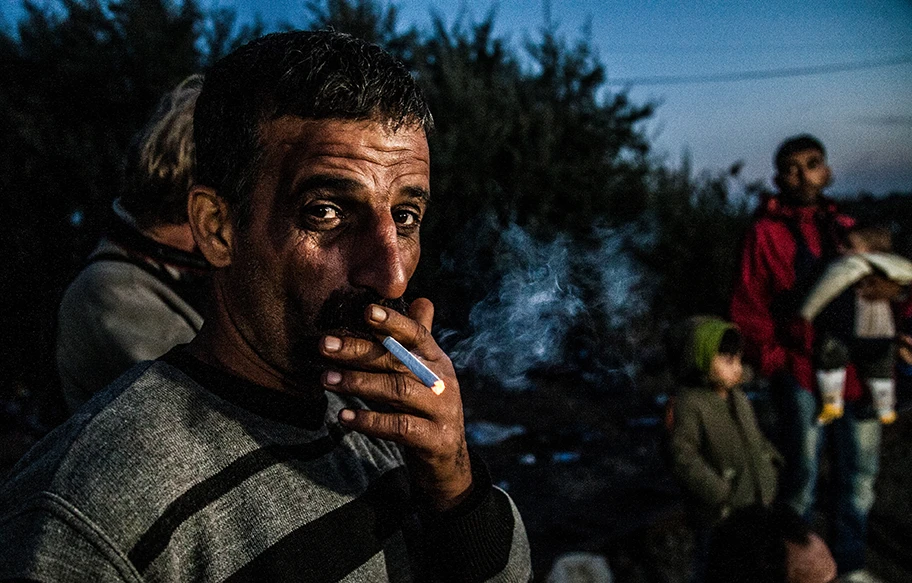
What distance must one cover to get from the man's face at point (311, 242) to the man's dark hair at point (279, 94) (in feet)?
0.11

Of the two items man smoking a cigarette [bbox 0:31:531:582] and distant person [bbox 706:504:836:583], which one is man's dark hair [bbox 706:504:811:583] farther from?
man smoking a cigarette [bbox 0:31:531:582]

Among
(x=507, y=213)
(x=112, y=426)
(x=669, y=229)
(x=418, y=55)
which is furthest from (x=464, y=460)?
(x=669, y=229)

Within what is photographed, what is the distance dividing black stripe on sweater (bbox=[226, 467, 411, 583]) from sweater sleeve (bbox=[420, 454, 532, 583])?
0.11m

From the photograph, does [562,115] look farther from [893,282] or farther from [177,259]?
[177,259]

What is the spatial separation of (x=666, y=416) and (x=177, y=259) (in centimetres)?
315

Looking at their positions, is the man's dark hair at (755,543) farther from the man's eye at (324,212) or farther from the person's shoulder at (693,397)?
the man's eye at (324,212)

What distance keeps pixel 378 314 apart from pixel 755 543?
2.88 m

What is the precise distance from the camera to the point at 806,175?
4832 mm

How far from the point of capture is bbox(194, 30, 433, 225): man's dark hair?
56.4 inches

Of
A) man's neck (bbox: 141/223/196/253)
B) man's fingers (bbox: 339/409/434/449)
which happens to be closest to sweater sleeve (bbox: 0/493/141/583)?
man's fingers (bbox: 339/409/434/449)

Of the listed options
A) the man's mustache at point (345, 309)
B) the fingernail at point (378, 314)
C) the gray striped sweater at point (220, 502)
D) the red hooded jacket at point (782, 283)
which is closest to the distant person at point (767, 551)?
the red hooded jacket at point (782, 283)

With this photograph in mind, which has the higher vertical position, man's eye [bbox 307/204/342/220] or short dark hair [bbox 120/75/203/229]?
short dark hair [bbox 120/75/203/229]

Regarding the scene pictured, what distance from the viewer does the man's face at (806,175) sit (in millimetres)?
4836

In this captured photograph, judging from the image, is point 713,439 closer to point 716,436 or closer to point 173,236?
point 716,436
